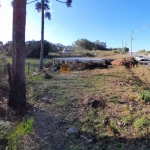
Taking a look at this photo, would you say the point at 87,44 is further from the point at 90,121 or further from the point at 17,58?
the point at 90,121

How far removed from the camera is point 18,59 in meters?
4.66

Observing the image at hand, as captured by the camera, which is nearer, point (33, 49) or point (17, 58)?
point (17, 58)

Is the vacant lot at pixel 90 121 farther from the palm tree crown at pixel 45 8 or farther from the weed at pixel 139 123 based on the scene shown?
the palm tree crown at pixel 45 8

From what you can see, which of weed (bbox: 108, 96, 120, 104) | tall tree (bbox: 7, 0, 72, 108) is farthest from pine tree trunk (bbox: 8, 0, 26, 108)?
weed (bbox: 108, 96, 120, 104)

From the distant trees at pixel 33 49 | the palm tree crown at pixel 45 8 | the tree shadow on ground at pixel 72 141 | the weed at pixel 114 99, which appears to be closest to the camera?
the tree shadow on ground at pixel 72 141

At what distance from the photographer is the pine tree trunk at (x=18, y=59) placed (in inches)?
178

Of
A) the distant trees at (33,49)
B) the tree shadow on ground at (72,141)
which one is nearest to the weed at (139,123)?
the tree shadow on ground at (72,141)

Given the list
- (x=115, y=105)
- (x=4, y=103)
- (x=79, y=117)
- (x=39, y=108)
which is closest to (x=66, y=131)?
(x=79, y=117)

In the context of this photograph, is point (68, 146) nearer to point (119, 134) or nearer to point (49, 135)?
point (49, 135)

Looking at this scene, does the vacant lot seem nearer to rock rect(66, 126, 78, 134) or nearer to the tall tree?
rock rect(66, 126, 78, 134)

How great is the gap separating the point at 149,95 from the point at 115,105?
109 centimetres

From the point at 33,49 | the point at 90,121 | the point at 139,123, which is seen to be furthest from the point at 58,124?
the point at 33,49

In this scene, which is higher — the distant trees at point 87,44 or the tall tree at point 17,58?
the distant trees at point 87,44

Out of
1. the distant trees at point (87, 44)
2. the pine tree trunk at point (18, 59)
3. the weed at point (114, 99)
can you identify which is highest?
the distant trees at point (87, 44)
